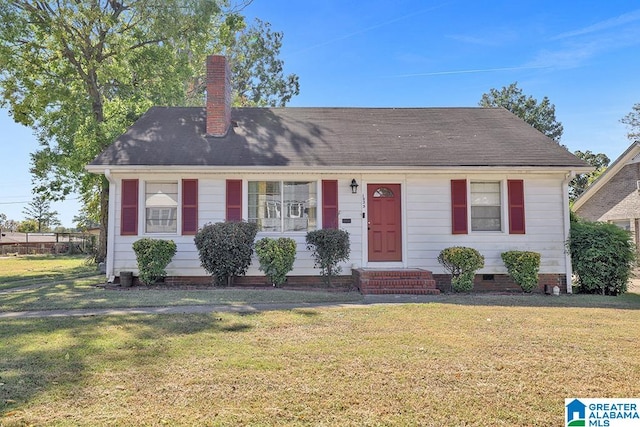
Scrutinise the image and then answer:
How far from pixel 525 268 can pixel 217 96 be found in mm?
8957

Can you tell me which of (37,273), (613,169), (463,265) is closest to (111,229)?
(37,273)

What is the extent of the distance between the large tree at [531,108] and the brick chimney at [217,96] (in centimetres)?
2969

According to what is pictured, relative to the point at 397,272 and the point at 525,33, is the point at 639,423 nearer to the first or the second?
the point at 397,272

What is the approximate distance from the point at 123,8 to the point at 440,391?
17.7 metres

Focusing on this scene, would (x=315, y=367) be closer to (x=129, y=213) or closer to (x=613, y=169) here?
(x=129, y=213)

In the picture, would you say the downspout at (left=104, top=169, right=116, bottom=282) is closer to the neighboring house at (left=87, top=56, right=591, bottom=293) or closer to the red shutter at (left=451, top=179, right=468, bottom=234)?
the neighboring house at (left=87, top=56, right=591, bottom=293)

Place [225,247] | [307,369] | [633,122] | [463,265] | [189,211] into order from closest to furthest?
[307,369] → [225,247] → [463,265] → [189,211] → [633,122]

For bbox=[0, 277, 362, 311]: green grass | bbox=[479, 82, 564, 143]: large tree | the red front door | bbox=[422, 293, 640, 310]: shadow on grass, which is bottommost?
bbox=[422, 293, 640, 310]: shadow on grass

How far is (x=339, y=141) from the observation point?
10922 mm

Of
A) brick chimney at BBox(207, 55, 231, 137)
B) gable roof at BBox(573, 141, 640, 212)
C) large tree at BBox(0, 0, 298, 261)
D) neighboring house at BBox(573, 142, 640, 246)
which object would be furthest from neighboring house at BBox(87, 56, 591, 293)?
gable roof at BBox(573, 141, 640, 212)

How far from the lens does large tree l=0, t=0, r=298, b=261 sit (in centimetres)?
1425

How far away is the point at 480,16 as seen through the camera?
12469 mm

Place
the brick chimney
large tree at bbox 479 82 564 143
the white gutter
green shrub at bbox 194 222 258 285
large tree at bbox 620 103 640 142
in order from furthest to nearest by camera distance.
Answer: large tree at bbox 479 82 564 143 < large tree at bbox 620 103 640 142 < the brick chimney < the white gutter < green shrub at bbox 194 222 258 285

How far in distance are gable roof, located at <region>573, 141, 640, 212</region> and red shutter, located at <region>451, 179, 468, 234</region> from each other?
11.7 m
